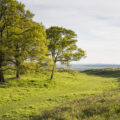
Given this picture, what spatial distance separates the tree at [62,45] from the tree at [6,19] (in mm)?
8060

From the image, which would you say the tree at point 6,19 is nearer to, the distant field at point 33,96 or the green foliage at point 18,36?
the green foliage at point 18,36

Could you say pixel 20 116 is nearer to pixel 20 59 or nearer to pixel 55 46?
pixel 20 59

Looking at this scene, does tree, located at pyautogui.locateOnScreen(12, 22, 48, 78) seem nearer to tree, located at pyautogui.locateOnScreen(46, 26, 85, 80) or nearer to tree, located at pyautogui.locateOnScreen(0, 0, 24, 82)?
tree, located at pyautogui.locateOnScreen(0, 0, 24, 82)

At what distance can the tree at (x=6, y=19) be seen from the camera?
1563 cm

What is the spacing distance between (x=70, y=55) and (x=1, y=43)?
13137 mm

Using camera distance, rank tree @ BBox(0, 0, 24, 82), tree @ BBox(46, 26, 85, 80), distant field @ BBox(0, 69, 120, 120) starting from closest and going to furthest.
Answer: distant field @ BBox(0, 69, 120, 120), tree @ BBox(0, 0, 24, 82), tree @ BBox(46, 26, 85, 80)

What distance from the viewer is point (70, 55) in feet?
76.5

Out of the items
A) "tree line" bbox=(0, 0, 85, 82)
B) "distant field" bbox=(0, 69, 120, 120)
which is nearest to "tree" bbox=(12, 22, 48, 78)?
"tree line" bbox=(0, 0, 85, 82)

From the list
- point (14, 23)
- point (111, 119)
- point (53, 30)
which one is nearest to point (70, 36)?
point (53, 30)

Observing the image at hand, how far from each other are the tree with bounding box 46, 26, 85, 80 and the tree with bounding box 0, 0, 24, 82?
Result: 8060 mm

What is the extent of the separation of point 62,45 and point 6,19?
37.5 feet

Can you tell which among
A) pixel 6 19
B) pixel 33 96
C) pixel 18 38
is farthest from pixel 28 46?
pixel 33 96

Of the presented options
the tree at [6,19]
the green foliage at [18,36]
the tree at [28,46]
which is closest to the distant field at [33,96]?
the green foliage at [18,36]

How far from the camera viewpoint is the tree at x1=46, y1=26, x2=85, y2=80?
2308 centimetres
